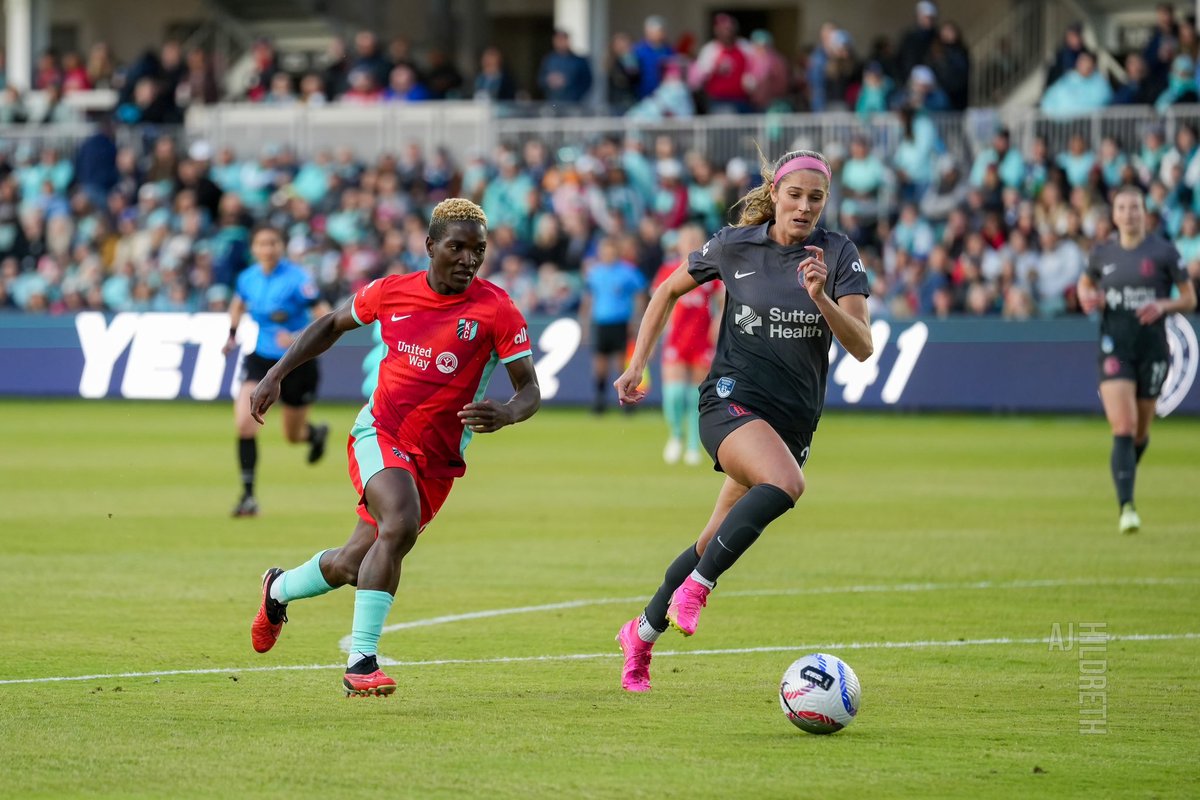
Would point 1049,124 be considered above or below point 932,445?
above

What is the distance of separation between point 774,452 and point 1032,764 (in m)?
2.03

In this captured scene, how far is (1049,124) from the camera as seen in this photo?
28.4 metres

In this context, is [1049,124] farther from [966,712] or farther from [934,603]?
[966,712]

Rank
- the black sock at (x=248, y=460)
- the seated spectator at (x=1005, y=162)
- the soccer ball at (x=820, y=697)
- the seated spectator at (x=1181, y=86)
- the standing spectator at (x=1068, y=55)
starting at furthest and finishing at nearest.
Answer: the standing spectator at (x=1068, y=55) → the seated spectator at (x=1005, y=162) → the seated spectator at (x=1181, y=86) → the black sock at (x=248, y=460) → the soccer ball at (x=820, y=697)

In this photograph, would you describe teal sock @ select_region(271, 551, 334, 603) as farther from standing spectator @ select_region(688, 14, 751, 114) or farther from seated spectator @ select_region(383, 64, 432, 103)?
seated spectator @ select_region(383, 64, 432, 103)

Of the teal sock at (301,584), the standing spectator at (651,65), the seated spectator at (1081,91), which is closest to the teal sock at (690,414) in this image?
the seated spectator at (1081,91)

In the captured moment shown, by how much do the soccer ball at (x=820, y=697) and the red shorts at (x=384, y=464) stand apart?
1751 mm

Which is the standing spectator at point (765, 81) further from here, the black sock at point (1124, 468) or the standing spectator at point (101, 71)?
the black sock at point (1124, 468)

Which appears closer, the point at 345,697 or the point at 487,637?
the point at 345,697

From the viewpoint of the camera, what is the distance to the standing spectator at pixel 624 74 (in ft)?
106

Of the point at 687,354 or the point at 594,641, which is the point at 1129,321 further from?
the point at 687,354

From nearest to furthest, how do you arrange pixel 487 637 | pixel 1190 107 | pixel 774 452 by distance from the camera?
1. pixel 774 452
2. pixel 487 637
3. pixel 1190 107

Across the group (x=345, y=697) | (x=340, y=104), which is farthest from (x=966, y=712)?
(x=340, y=104)

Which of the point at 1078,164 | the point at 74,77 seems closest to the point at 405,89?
the point at 74,77
